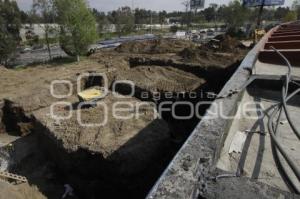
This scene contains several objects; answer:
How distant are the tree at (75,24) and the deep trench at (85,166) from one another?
38.3ft

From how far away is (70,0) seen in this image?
75.8 feet

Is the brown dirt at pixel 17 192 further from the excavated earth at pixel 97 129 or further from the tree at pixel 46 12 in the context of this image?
the tree at pixel 46 12

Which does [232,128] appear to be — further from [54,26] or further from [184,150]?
[54,26]

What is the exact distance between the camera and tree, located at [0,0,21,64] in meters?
26.4

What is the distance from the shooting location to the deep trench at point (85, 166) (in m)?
8.44

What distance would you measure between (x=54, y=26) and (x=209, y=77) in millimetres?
17867

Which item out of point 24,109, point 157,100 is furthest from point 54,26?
point 157,100

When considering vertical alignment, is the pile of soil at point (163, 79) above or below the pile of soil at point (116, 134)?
above

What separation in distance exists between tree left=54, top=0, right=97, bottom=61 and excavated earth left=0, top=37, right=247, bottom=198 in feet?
21.3

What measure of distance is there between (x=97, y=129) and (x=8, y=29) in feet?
101

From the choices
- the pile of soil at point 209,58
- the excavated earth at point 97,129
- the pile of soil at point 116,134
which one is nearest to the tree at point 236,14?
the pile of soil at point 209,58

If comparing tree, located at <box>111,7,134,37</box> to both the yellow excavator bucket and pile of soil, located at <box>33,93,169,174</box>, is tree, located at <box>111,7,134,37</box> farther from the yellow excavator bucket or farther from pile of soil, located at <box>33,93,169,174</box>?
pile of soil, located at <box>33,93,169,174</box>

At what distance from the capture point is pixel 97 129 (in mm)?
9633

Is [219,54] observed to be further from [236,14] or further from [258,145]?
[236,14]
